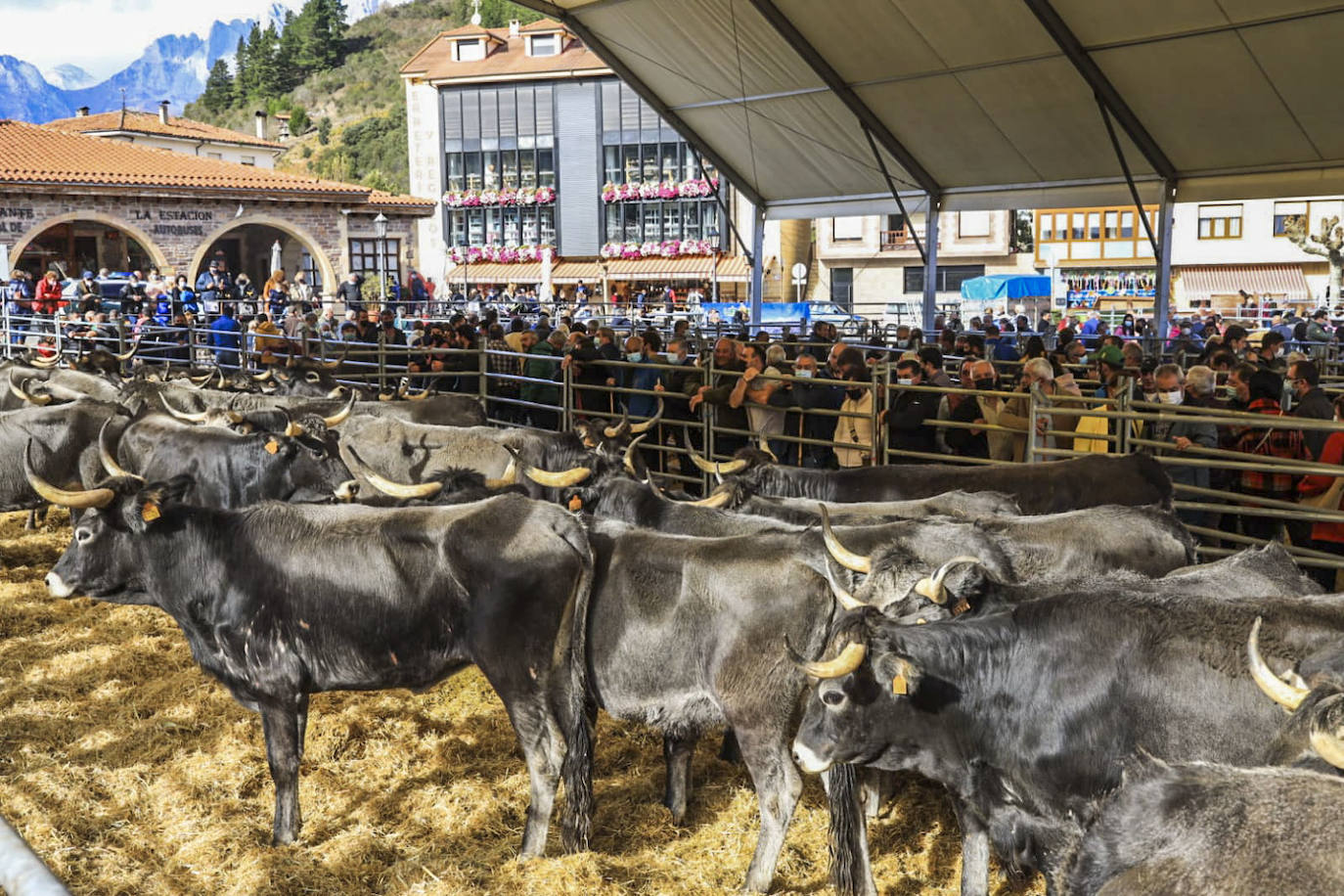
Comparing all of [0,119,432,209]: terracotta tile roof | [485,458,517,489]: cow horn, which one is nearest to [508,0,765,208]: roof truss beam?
[485,458,517,489]: cow horn

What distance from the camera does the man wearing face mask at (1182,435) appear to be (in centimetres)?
760

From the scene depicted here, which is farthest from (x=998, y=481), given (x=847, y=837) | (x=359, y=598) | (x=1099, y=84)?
(x=1099, y=84)

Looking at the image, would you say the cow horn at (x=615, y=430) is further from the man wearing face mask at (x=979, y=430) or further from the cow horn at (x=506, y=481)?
the man wearing face mask at (x=979, y=430)

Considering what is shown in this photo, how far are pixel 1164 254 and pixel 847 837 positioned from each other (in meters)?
11.9

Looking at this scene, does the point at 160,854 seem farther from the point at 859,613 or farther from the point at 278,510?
the point at 859,613

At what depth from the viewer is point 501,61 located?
48.2 metres

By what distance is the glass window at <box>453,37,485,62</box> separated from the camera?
49.2 m

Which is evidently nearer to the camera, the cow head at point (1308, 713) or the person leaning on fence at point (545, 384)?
the cow head at point (1308, 713)

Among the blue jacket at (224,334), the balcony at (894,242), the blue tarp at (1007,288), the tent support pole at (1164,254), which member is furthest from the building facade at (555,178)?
the tent support pole at (1164,254)

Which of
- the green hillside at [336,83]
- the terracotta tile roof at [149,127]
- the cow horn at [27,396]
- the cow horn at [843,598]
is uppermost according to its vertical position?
the green hillside at [336,83]

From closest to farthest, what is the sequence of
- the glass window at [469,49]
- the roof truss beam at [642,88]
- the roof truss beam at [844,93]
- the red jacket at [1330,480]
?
the red jacket at [1330,480] → the roof truss beam at [844,93] → the roof truss beam at [642,88] → the glass window at [469,49]

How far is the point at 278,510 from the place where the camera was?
18.2 feet

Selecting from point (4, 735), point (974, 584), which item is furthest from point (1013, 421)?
point (4, 735)

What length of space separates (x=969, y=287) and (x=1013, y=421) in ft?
93.3
